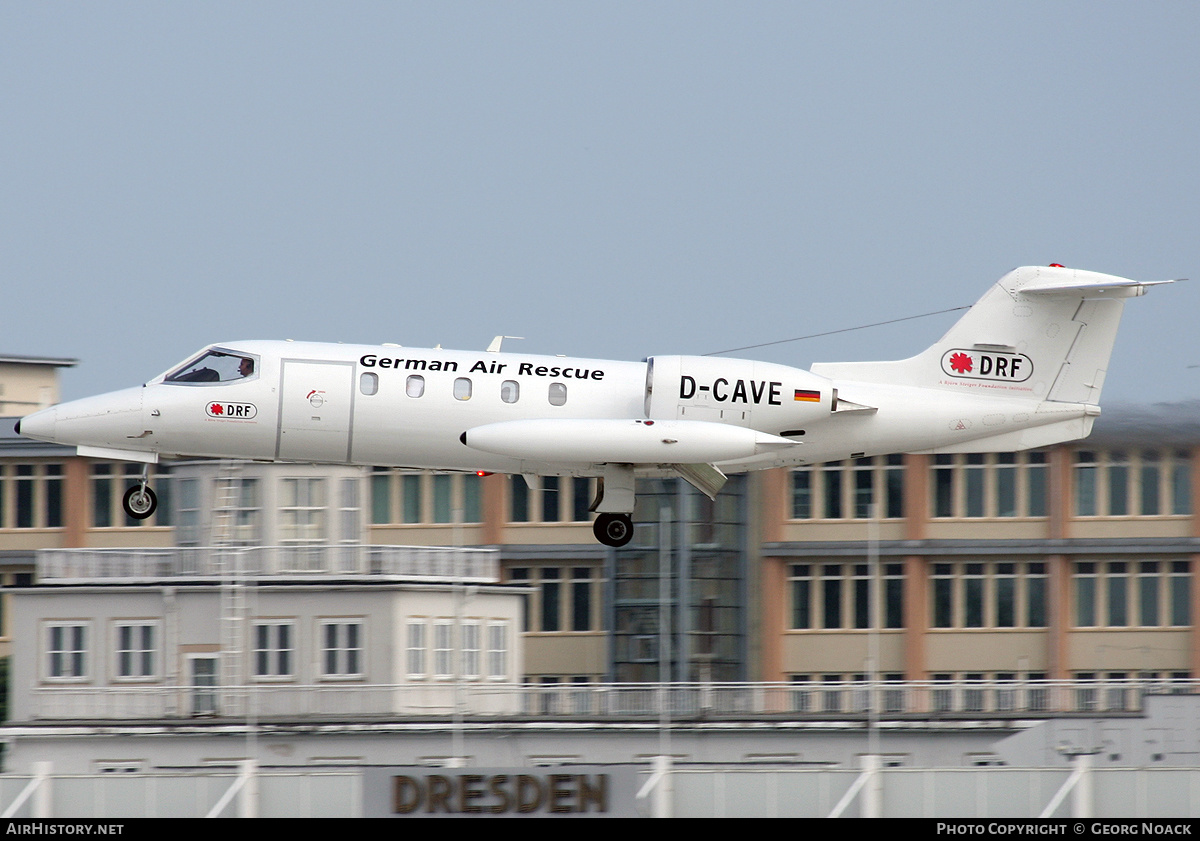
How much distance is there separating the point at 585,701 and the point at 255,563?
10.7 m

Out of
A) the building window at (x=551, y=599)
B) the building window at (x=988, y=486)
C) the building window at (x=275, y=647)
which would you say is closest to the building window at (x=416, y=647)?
the building window at (x=275, y=647)

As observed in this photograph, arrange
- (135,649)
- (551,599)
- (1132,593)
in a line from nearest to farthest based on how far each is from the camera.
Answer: (135,649), (1132,593), (551,599)

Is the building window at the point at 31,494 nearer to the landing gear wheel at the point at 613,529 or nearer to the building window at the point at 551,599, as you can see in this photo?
the building window at the point at 551,599

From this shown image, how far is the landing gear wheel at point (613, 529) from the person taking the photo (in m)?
33.4

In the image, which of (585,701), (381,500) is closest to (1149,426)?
(585,701)

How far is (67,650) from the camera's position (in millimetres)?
55875

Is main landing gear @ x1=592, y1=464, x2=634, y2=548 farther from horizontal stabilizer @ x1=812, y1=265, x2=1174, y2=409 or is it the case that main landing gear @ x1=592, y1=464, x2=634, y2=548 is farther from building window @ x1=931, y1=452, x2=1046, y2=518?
building window @ x1=931, y1=452, x2=1046, y2=518

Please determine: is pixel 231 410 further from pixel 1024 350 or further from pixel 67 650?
pixel 67 650

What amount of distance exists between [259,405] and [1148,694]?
28424 millimetres

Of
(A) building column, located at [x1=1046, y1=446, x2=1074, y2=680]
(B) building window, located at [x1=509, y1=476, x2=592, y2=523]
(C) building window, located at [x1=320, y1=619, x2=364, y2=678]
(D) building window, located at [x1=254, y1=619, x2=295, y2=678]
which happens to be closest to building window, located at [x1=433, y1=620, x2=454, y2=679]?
(C) building window, located at [x1=320, y1=619, x2=364, y2=678]

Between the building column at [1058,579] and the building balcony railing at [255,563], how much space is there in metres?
26.1

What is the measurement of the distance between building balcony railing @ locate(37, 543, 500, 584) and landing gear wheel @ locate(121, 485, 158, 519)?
21.6 metres

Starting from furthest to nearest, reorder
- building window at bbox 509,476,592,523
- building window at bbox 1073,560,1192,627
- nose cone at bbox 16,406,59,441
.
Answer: building window at bbox 509,476,592,523, building window at bbox 1073,560,1192,627, nose cone at bbox 16,406,59,441

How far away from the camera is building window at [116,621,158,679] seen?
55.6 metres
